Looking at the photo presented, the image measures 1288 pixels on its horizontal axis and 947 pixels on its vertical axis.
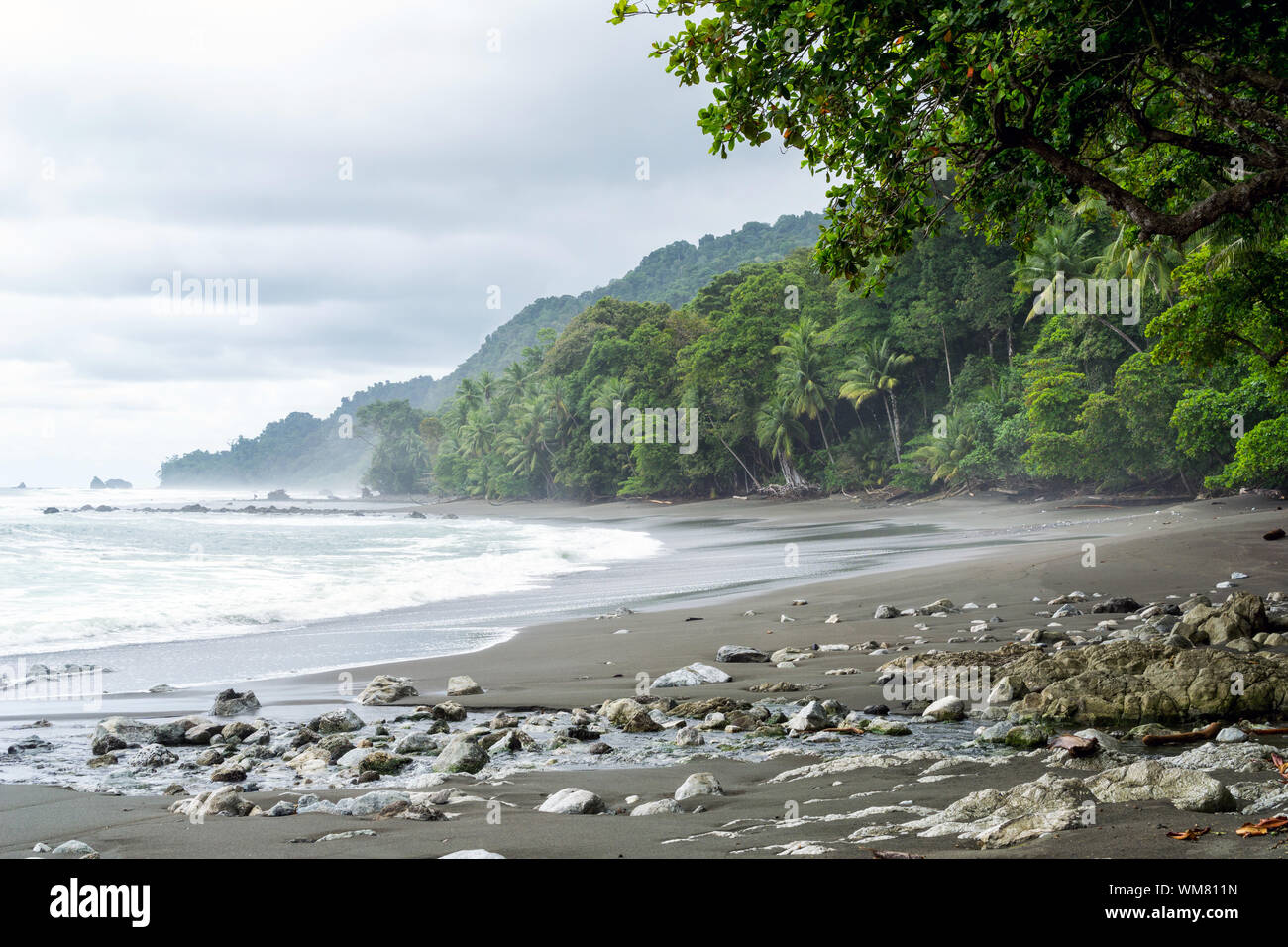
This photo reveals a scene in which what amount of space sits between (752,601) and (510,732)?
8583 mm

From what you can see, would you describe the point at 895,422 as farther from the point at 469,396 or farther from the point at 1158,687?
the point at 469,396

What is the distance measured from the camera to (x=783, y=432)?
5375 centimetres

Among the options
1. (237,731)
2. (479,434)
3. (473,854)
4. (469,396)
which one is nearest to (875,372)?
(237,731)

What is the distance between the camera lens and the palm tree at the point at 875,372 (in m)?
48.3

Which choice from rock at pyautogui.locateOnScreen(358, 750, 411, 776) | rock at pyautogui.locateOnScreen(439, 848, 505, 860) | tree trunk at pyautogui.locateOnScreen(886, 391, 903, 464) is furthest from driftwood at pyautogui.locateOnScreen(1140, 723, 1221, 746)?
tree trunk at pyautogui.locateOnScreen(886, 391, 903, 464)

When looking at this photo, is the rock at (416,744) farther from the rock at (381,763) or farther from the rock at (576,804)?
the rock at (576,804)

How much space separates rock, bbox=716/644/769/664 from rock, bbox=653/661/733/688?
2.55 feet

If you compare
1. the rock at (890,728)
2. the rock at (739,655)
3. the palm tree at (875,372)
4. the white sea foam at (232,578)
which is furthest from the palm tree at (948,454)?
the rock at (890,728)

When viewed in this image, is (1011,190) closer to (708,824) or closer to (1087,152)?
(1087,152)

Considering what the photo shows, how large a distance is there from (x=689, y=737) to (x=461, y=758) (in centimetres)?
147

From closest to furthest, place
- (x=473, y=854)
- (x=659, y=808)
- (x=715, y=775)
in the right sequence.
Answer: (x=473, y=854)
(x=659, y=808)
(x=715, y=775)

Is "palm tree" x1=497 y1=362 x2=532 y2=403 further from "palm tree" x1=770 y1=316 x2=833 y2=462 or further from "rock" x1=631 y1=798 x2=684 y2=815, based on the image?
"rock" x1=631 y1=798 x2=684 y2=815

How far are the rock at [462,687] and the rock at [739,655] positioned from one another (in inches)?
97.1

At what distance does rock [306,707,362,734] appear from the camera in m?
6.71
